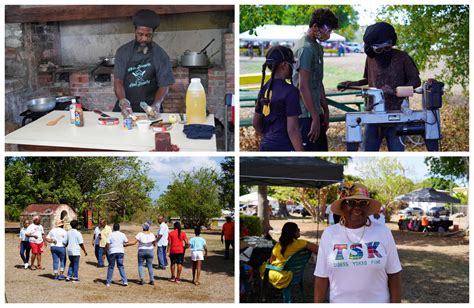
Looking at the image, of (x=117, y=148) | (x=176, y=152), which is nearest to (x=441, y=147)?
(x=176, y=152)

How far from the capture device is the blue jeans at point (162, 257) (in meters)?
4.77

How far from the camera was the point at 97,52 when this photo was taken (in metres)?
7.50

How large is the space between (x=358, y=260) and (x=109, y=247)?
2.12m

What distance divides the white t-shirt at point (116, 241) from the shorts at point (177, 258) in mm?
357

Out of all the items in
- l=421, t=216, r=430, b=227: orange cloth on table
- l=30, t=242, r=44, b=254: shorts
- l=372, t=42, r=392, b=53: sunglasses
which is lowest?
l=421, t=216, r=430, b=227: orange cloth on table

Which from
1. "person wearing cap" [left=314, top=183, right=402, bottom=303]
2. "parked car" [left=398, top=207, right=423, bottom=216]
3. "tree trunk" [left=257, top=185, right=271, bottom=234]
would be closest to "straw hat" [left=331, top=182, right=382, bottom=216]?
"person wearing cap" [left=314, top=183, right=402, bottom=303]

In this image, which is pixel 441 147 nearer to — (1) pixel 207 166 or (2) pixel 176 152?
(1) pixel 207 166

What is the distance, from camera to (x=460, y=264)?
19.6ft

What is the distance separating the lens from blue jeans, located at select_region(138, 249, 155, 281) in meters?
4.74

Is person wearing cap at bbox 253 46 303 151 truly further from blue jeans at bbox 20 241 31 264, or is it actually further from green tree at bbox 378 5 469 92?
blue jeans at bbox 20 241 31 264

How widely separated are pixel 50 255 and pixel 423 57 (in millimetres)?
3256

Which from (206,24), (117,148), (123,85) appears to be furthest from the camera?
(206,24)

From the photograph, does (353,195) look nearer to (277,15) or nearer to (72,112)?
(72,112)

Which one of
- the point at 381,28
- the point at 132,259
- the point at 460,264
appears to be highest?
the point at 381,28
